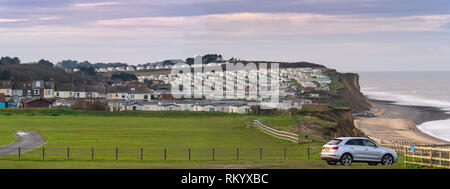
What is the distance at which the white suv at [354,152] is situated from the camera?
3328 cm

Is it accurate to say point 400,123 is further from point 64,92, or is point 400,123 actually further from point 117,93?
point 64,92

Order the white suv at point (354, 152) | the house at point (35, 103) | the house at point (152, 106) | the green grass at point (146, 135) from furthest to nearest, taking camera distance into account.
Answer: the house at point (152, 106), the house at point (35, 103), the green grass at point (146, 135), the white suv at point (354, 152)

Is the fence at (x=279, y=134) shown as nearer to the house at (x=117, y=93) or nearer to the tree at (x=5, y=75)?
the house at (x=117, y=93)

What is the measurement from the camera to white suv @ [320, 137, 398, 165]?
3328 centimetres

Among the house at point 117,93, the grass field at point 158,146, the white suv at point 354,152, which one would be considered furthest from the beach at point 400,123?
the house at point 117,93

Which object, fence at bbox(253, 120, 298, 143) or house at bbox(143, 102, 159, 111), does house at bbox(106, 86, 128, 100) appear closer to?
house at bbox(143, 102, 159, 111)

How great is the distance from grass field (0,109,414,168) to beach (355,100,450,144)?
22.1m

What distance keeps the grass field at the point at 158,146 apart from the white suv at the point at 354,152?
2.00 ft

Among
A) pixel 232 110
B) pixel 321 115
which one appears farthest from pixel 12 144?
pixel 232 110

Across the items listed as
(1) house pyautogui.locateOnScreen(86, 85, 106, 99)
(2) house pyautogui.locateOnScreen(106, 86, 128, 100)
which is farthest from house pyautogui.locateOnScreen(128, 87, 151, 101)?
(1) house pyautogui.locateOnScreen(86, 85, 106, 99)
